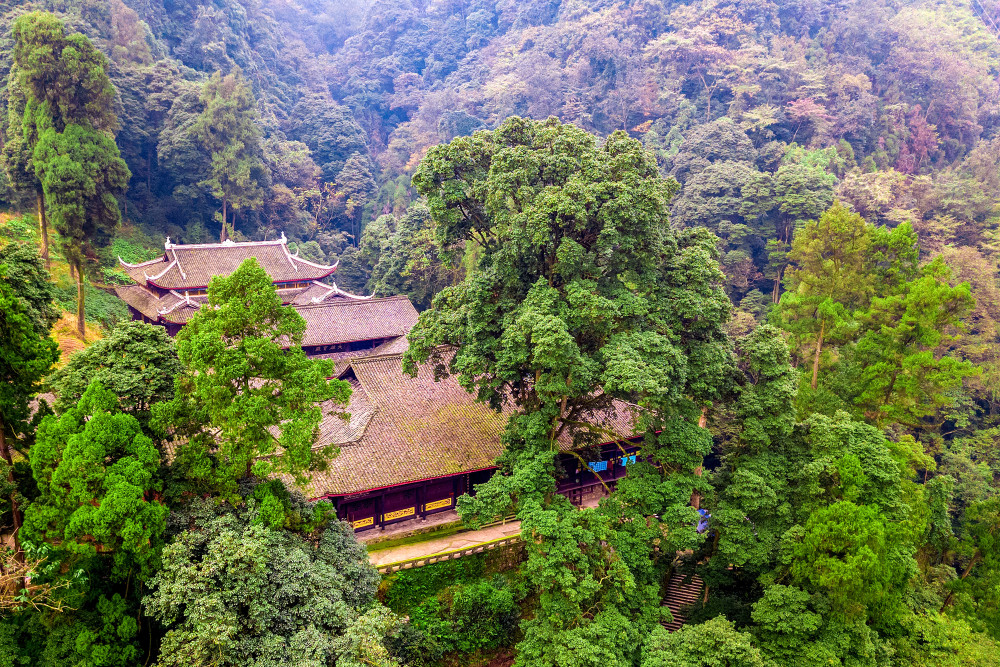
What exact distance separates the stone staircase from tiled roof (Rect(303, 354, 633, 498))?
17.7 feet

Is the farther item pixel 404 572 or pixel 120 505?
pixel 404 572

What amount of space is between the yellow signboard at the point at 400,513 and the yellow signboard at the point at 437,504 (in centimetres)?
46

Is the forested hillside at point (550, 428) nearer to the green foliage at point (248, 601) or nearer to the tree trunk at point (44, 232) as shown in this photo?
the green foliage at point (248, 601)

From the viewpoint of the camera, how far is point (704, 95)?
56.1 meters

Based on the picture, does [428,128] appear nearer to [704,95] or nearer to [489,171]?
[704,95]

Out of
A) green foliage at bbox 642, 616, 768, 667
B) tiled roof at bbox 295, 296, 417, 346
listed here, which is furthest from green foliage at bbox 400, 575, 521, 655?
tiled roof at bbox 295, 296, 417, 346

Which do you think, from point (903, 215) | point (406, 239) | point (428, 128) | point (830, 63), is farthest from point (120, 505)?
point (428, 128)

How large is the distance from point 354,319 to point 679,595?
21.1m

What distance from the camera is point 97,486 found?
11.5 meters

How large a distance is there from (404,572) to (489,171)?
12378 mm

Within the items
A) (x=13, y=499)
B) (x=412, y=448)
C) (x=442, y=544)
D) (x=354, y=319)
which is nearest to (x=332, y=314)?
(x=354, y=319)

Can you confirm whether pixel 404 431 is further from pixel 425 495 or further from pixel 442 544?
pixel 442 544

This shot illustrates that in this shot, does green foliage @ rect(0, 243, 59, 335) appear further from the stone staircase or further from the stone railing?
the stone staircase

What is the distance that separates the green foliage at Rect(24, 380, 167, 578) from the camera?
1120 cm
